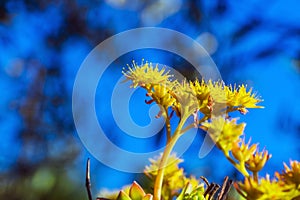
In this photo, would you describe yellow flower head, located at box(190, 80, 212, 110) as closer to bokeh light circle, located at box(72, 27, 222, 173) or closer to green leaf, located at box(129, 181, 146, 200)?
green leaf, located at box(129, 181, 146, 200)

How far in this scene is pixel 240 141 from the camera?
37 cm

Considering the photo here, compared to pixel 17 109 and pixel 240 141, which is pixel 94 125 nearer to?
pixel 17 109

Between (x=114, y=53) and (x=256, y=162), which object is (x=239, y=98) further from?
(x=114, y=53)

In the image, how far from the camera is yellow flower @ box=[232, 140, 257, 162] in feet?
1.19

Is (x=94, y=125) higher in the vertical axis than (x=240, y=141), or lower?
higher

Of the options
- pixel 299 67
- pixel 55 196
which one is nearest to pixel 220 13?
pixel 299 67

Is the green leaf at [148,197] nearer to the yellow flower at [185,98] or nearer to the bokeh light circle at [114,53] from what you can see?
the yellow flower at [185,98]

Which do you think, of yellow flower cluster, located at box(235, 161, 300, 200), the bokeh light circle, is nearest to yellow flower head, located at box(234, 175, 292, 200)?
yellow flower cluster, located at box(235, 161, 300, 200)

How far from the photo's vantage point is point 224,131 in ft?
1.18

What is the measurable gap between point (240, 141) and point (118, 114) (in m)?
0.74

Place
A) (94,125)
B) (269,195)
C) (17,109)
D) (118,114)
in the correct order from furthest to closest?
(17,109) → (94,125) → (118,114) → (269,195)

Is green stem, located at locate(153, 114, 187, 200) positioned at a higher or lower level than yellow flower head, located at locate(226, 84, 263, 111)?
lower

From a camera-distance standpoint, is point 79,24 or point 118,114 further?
point 79,24

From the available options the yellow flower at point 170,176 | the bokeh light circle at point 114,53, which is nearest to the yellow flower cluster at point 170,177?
the yellow flower at point 170,176
